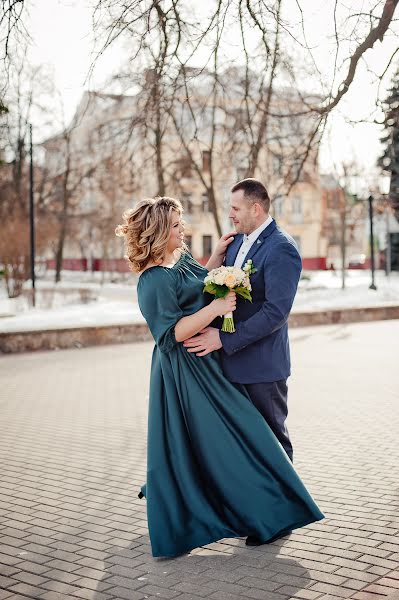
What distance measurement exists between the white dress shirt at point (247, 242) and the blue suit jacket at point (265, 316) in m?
0.03

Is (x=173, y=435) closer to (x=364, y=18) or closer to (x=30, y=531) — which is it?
(x=30, y=531)

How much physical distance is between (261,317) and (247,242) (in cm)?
60

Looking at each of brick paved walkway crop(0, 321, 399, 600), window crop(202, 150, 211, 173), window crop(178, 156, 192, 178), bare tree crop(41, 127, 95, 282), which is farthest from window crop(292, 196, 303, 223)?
brick paved walkway crop(0, 321, 399, 600)

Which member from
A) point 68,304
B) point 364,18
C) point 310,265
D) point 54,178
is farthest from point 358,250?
point 364,18

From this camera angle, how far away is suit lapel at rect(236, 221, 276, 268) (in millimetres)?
5320

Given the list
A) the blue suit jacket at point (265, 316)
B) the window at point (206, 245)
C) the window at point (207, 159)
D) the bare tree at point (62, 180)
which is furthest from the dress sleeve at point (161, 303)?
the window at point (206, 245)

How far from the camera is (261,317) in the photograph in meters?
5.05

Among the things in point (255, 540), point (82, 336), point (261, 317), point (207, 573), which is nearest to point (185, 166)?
point (82, 336)

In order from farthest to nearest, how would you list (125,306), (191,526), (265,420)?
(125,306) < (265,420) < (191,526)

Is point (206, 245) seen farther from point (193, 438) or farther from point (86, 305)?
point (193, 438)

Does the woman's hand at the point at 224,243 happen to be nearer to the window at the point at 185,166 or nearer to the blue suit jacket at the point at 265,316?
the blue suit jacket at the point at 265,316

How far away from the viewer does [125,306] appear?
2522 cm

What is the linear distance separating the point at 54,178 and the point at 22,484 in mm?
37095

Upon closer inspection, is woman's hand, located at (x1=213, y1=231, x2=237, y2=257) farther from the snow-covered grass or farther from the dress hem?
the snow-covered grass
